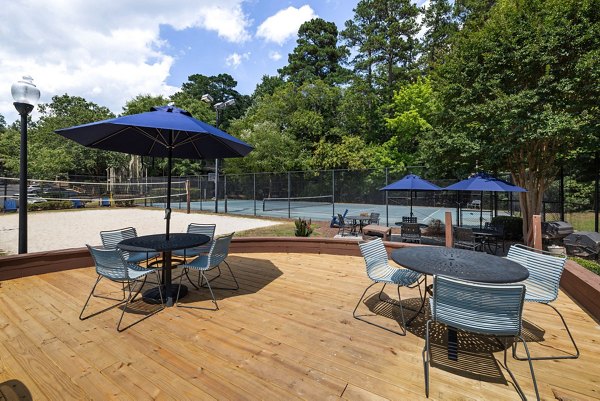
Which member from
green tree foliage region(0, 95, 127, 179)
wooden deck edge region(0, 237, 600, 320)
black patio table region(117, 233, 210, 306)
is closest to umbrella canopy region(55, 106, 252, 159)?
black patio table region(117, 233, 210, 306)

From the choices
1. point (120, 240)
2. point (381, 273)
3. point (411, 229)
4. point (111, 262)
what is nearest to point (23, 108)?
point (120, 240)

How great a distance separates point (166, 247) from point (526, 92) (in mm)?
9480

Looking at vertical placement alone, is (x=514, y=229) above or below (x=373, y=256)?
below

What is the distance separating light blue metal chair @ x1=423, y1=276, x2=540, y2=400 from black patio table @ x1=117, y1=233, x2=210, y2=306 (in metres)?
2.97

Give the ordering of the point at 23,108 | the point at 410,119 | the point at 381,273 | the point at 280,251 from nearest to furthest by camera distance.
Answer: the point at 381,273 < the point at 23,108 < the point at 280,251 < the point at 410,119

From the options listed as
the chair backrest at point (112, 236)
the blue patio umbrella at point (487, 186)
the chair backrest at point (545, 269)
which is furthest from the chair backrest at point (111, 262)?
the blue patio umbrella at point (487, 186)

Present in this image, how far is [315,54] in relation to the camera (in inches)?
1679

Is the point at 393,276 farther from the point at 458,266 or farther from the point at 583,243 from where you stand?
the point at 583,243

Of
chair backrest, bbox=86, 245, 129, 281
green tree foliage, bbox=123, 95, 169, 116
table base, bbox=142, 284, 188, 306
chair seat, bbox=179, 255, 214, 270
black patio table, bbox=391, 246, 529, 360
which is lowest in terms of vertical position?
table base, bbox=142, 284, 188, 306

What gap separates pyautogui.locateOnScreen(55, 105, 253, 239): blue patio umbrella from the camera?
3408mm

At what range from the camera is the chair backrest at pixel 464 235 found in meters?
7.06

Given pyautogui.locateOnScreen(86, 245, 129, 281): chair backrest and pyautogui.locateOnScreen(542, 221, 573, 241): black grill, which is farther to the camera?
pyautogui.locateOnScreen(542, 221, 573, 241): black grill

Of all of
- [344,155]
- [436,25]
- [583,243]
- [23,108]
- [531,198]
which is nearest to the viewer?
[23,108]

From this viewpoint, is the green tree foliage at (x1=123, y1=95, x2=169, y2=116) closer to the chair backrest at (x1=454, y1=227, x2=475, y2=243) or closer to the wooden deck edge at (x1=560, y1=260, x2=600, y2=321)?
the chair backrest at (x1=454, y1=227, x2=475, y2=243)
